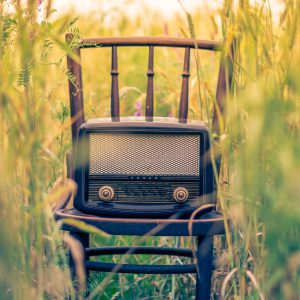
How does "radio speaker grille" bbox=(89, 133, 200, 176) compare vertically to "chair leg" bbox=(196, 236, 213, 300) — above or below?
above

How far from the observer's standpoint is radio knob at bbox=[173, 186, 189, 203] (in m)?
1.92

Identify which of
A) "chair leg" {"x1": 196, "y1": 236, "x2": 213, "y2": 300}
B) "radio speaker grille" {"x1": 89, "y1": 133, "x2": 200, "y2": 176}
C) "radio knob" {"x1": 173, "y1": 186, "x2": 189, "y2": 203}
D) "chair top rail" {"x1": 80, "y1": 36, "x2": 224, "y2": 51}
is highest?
"chair top rail" {"x1": 80, "y1": 36, "x2": 224, "y2": 51}

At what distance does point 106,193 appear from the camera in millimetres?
1923

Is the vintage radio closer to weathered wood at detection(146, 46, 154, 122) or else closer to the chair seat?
the chair seat

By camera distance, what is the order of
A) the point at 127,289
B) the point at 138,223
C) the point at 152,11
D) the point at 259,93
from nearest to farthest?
the point at 259,93 → the point at 138,223 → the point at 127,289 → the point at 152,11

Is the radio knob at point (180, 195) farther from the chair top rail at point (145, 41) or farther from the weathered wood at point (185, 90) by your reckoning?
the chair top rail at point (145, 41)

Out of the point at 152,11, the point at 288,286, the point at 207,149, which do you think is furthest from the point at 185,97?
the point at 152,11

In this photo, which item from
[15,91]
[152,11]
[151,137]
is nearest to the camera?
[15,91]

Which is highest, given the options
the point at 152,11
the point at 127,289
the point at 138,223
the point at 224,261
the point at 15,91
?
the point at 152,11

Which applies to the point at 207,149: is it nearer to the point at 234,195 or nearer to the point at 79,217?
the point at 79,217

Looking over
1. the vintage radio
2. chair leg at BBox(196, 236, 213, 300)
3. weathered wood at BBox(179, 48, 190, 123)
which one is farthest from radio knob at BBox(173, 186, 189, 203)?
weathered wood at BBox(179, 48, 190, 123)

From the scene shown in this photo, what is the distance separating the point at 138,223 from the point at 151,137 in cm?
24

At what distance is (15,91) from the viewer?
1.38 m

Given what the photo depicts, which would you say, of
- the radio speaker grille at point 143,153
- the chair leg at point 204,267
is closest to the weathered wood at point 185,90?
the radio speaker grille at point 143,153
